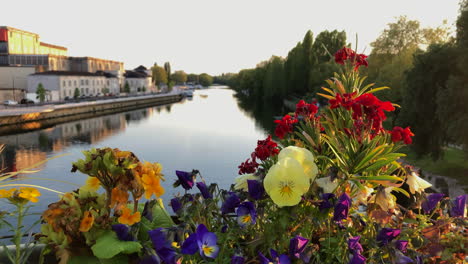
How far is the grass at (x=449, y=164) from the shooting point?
16.1m

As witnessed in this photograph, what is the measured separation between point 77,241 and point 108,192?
238 millimetres

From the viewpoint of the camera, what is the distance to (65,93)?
6122cm

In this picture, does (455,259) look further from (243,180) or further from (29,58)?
(29,58)

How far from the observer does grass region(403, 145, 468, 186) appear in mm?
16125

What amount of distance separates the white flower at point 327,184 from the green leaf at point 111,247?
0.80m

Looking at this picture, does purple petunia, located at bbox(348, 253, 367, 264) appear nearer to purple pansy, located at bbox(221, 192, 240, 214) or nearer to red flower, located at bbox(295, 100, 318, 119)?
purple pansy, located at bbox(221, 192, 240, 214)

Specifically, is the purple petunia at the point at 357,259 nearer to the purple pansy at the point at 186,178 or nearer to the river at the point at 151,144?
the purple pansy at the point at 186,178

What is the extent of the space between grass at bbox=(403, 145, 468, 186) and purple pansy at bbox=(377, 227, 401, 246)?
15974 mm

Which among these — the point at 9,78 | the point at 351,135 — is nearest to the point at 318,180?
the point at 351,135

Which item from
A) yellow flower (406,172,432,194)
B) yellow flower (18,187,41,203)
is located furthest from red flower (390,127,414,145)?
yellow flower (18,187,41,203)

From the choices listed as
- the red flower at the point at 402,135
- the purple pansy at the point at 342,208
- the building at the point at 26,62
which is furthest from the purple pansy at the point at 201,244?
the building at the point at 26,62

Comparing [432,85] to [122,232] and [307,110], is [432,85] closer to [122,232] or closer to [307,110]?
[307,110]

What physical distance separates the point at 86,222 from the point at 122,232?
0.49 feet

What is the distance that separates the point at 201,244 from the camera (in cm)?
136
